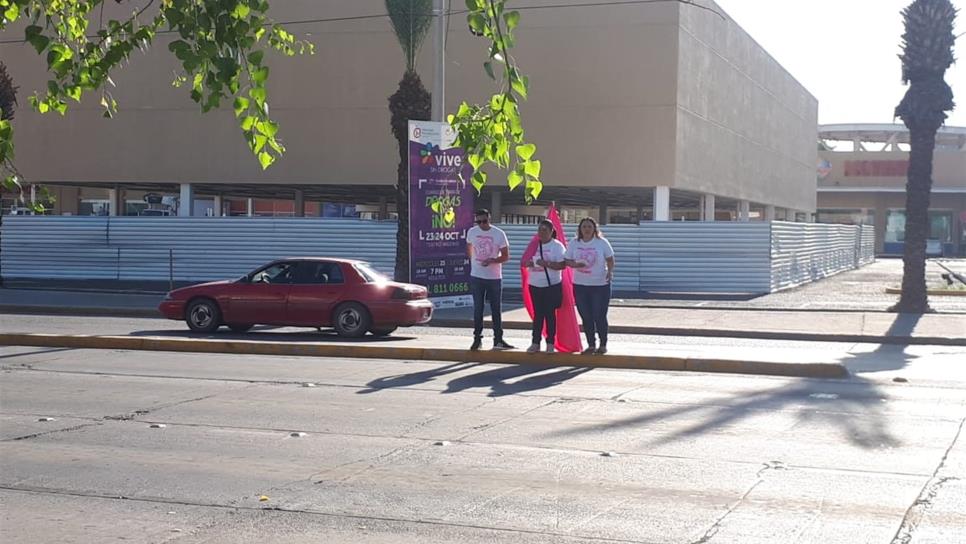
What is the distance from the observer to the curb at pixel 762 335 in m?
19.8

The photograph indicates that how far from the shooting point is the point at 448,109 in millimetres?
39031

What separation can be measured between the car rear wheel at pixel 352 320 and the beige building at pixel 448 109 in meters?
19.3

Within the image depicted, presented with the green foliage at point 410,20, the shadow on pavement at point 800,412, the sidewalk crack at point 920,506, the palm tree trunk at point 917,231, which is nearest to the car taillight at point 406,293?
the shadow on pavement at point 800,412

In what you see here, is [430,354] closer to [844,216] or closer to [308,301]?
[308,301]

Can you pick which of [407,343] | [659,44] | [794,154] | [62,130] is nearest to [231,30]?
[407,343]

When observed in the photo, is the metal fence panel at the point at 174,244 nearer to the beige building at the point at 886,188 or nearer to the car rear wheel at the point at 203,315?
the car rear wheel at the point at 203,315

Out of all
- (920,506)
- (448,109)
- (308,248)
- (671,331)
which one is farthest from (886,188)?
(920,506)

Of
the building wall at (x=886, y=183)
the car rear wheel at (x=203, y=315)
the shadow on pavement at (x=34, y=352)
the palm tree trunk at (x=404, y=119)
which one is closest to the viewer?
the shadow on pavement at (x=34, y=352)

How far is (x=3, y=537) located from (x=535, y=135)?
3212cm

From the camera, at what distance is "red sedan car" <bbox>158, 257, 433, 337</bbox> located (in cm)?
1847

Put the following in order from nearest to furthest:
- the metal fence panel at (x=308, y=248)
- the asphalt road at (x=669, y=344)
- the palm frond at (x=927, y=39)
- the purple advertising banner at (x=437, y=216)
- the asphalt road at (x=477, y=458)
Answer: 1. the asphalt road at (x=477, y=458)
2. the asphalt road at (x=669, y=344)
3. the purple advertising banner at (x=437, y=216)
4. the palm frond at (x=927, y=39)
5. the metal fence panel at (x=308, y=248)

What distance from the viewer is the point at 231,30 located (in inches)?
201

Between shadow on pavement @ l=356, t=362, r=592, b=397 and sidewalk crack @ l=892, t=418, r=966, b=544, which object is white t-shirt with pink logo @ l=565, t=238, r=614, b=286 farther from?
sidewalk crack @ l=892, t=418, r=966, b=544

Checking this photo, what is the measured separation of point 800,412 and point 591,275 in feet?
13.7
